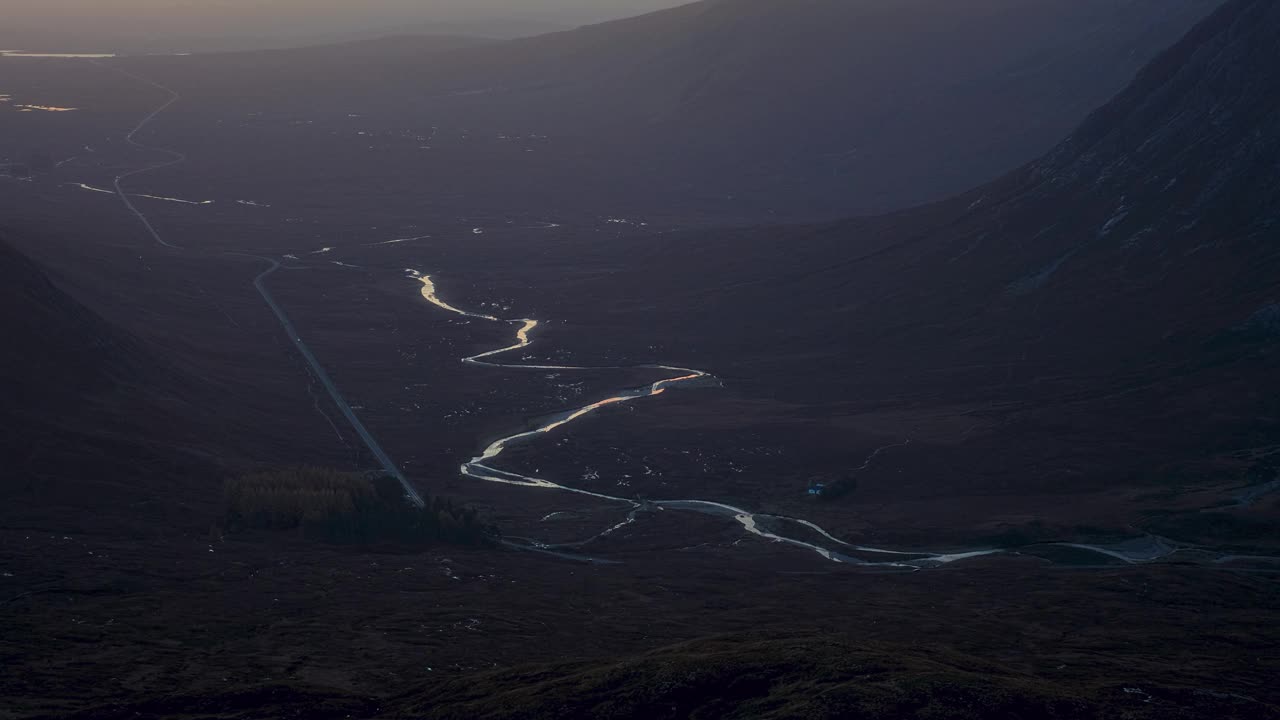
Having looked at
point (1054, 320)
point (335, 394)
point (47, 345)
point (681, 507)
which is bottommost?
point (681, 507)

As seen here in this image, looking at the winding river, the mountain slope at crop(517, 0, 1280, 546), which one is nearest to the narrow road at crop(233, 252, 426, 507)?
the winding river

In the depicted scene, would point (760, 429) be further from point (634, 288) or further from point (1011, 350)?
point (634, 288)

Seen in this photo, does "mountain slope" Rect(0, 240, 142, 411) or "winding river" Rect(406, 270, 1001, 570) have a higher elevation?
"mountain slope" Rect(0, 240, 142, 411)

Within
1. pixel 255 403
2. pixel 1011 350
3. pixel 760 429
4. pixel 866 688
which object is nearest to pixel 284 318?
pixel 255 403

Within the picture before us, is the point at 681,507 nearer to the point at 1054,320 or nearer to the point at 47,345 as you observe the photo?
the point at 47,345

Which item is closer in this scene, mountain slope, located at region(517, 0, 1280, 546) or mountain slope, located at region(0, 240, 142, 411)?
mountain slope, located at region(0, 240, 142, 411)

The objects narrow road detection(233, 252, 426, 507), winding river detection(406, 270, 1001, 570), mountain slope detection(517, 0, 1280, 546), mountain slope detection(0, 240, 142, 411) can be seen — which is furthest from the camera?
narrow road detection(233, 252, 426, 507)

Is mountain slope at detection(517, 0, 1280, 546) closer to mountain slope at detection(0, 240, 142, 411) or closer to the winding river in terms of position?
the winding river

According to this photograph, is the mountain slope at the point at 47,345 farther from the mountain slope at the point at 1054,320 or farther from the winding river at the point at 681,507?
the mountain slope at the point at 1054,320

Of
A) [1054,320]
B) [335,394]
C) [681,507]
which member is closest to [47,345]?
[335,394]

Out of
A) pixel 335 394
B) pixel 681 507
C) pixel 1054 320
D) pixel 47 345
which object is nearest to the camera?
pixel 681 507

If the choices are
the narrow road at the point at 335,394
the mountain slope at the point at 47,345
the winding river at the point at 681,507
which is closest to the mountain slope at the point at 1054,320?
the winding river at the point at 681,507

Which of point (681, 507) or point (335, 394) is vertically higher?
point (335, 394)

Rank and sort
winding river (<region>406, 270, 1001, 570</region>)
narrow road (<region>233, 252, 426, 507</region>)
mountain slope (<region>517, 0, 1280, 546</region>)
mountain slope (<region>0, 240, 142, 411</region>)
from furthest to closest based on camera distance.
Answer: narrow road (<region>233, 252, 426, 507</region>) < mountain slope (<region>517, 0, 1280, 546</region>) < mountain slope (<region>0, 240, 142, 411</region>) < winding river (<region>406, 270, 1001, 570</region>)
